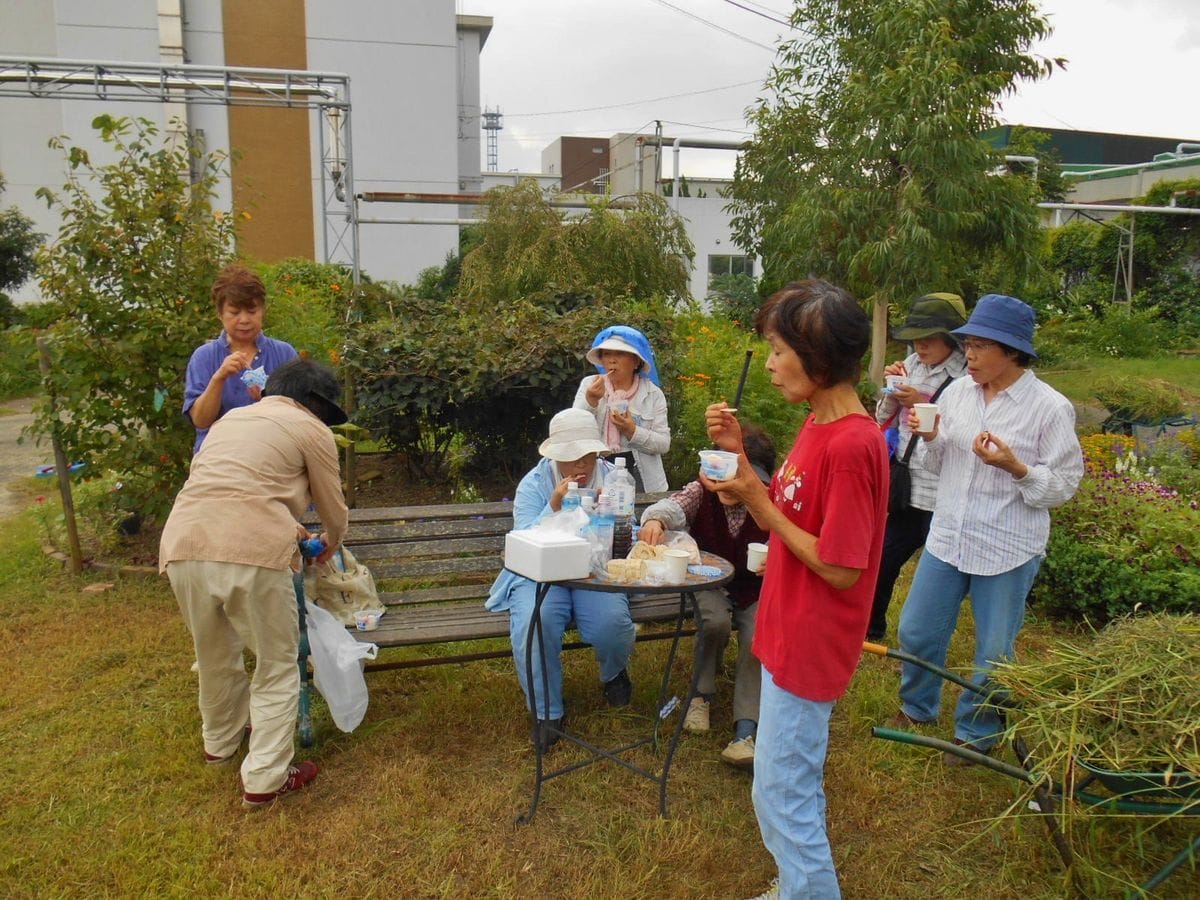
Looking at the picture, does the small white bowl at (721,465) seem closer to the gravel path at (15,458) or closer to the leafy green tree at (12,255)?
the gravel path at (15,458)

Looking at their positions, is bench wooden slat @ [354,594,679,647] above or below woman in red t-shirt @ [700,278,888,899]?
below

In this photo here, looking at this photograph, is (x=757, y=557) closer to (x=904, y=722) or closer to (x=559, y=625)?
(x=559, y=625)

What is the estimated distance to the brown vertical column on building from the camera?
24.0 meters

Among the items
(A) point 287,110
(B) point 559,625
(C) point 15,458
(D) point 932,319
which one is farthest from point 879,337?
(A) point 287,110

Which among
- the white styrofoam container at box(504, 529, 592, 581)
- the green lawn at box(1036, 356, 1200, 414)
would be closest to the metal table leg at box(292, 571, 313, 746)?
the white styrofoam container at box(504, 529, 592, 581)

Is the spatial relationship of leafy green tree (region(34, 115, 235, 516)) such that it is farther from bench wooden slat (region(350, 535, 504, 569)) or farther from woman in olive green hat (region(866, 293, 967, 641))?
woman in olive green hat (region(866, 293, 967, 641))

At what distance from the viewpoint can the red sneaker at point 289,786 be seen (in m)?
3.08

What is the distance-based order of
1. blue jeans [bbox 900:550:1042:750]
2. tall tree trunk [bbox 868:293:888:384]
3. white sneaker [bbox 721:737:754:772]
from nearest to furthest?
1. blue jeans [bbox 900:550:1042:750]
2. white sneaker [bbox 721:737:754:772]
3. tall tree trunk [bbox 868:293:888:384]

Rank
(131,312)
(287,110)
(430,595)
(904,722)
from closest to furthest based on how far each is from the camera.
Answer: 1. (904,722)
2. (430,595)
3. (131,312)
4. (287,110)

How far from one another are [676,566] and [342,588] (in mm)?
1545

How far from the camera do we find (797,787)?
2184mm

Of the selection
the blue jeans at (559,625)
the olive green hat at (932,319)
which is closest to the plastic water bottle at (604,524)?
the blue jeans at (559,625)

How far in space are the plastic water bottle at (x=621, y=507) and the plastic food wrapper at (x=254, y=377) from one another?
1723 mm

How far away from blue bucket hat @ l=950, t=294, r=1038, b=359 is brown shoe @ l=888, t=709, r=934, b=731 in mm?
1591
